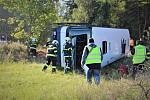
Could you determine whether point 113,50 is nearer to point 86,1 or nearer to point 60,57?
point 60,57

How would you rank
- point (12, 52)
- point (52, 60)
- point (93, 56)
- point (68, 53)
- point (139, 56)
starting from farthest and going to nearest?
point (12, 52) → point (52, 60) → point (68, 53) → point (139, 56) → point (93, 56)

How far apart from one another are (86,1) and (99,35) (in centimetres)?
2415

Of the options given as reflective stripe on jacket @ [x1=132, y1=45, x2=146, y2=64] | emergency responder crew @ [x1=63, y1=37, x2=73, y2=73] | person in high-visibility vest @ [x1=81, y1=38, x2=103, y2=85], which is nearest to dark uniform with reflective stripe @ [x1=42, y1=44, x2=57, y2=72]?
emergency responder crew @ [x1=63, y1=37, x2=73, y2=73]

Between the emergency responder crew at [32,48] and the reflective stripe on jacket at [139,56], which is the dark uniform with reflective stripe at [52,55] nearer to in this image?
the reflective stripe on jacket at [139,56]

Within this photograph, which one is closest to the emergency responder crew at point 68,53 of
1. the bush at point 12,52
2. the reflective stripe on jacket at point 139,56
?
the reflective stripe on jacket at point 139,56

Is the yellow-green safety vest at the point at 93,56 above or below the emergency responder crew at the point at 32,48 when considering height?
above

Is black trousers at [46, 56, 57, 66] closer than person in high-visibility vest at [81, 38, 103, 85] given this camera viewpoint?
No

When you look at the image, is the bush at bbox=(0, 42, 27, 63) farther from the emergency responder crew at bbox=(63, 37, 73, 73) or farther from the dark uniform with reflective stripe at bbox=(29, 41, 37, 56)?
the emergency responder crew at bbox=(63, 37, 73, 73)

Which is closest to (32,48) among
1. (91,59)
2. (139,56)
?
(139,56)

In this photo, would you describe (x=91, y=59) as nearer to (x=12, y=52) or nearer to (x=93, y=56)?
(x=93, y=56)

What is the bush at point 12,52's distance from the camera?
2486cm

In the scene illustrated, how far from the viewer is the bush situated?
24.9 metres

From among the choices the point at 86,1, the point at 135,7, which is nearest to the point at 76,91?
the point at 86,1

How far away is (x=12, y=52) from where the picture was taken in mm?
27172
